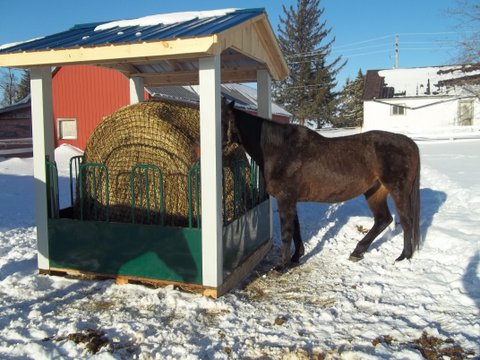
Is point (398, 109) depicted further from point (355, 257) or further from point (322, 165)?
point (322, 165)

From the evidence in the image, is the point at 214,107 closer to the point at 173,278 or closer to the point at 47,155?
the point at 173,278

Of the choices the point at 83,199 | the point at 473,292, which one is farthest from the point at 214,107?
the point at 473,292

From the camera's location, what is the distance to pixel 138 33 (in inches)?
167

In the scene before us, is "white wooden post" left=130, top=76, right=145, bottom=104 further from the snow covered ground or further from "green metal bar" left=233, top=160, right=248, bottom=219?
the snow covered ground

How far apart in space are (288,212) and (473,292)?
2100 millimetres

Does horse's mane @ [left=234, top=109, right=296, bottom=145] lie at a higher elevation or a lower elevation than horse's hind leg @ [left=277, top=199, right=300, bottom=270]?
higher

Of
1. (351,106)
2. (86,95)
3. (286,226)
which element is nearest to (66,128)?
(86,95)

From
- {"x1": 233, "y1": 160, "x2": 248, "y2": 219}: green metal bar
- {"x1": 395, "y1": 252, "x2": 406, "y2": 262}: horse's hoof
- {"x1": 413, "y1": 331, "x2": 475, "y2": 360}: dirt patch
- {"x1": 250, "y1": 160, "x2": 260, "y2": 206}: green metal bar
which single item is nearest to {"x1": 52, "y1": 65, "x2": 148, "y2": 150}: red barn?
{"x1": 250, "y1": 160, "x2": 260, "y2": 206}: green metal bar

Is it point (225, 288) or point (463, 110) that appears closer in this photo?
point (225, 288)

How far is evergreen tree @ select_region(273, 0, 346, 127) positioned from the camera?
4316 cm

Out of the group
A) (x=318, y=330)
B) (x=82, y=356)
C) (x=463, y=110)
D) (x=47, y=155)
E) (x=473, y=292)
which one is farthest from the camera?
(x=463, y=110)

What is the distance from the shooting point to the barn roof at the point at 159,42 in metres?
Result: 3.86

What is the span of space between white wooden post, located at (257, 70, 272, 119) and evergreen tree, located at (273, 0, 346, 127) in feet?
124

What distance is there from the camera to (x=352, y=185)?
518 centimetres
